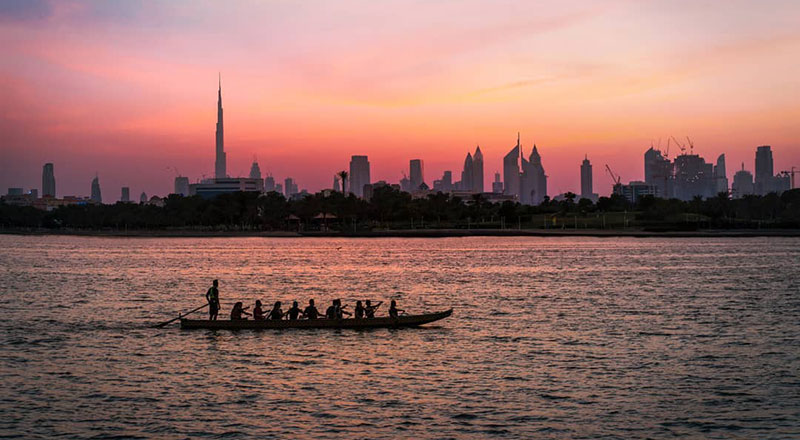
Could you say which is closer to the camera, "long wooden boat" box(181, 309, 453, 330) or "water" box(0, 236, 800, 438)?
"water" box(0, 236, 800, 438)

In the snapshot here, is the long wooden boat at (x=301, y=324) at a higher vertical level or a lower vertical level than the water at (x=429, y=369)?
higher

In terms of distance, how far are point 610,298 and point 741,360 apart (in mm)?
33426

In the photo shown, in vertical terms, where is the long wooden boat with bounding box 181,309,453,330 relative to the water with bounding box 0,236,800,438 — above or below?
above

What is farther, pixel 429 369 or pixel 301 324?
pixel 301 324

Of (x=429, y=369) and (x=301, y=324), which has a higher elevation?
(x=301, y=324)

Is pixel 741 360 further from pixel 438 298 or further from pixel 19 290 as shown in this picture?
pixel 19 290

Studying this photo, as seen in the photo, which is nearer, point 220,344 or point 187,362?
point 187,362

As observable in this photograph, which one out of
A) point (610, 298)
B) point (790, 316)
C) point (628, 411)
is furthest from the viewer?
point (610, 298)

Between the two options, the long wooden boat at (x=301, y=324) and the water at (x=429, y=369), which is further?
the long wooden boat at (x=301, y=324)

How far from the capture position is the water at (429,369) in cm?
3047

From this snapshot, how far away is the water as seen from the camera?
100.0 ft

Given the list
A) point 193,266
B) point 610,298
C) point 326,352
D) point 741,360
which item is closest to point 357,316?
point 326,352

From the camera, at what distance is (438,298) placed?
7638 centimetres

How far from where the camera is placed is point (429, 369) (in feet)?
131
